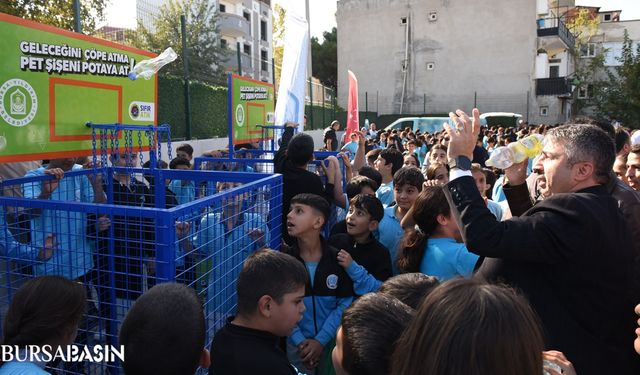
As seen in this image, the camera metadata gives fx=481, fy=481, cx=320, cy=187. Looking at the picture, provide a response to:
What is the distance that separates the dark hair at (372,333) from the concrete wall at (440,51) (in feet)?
104

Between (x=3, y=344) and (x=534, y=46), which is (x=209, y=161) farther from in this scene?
(x=534, y=46)

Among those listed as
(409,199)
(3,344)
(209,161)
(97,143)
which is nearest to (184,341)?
(3,344)

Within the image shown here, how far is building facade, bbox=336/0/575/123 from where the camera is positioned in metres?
30.1

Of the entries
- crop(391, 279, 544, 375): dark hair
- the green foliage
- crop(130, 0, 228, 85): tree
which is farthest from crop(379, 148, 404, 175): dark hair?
crop(130, 0, 228, 85): tree

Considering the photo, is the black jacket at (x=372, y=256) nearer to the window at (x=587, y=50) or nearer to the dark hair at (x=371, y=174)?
the dark hair at (x=371, y=174)

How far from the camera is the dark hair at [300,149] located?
403cm

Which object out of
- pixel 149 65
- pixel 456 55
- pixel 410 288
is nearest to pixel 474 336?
pixel 410 288

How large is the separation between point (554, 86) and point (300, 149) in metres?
30.6

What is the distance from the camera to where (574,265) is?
1.86m

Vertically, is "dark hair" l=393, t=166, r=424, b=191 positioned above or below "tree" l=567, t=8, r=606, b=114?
below

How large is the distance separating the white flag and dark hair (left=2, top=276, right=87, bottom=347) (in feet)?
17.1

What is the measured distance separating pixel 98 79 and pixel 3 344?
2270 mm

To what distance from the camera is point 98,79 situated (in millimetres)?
3551

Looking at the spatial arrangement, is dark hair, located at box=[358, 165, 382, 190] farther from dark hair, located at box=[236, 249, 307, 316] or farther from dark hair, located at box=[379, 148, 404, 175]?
dark hair, located at box=[236, 249, 307, 316]
